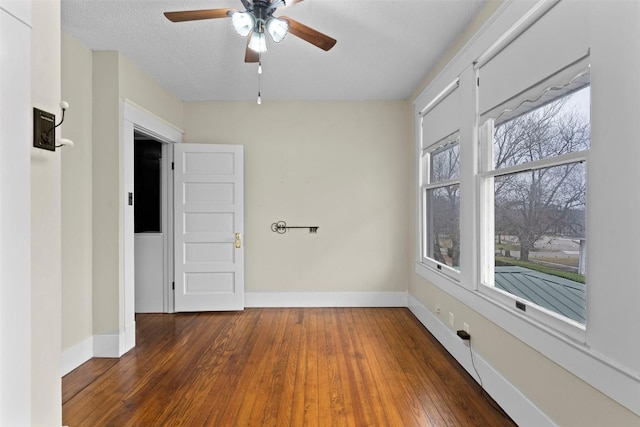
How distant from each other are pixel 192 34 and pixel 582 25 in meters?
2.59

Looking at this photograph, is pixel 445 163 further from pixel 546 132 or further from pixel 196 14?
pixel 196 14

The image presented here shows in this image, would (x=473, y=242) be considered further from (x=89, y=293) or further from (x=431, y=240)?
(x=89, y=293)

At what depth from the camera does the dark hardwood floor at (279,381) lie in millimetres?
2016

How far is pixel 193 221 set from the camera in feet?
13.3

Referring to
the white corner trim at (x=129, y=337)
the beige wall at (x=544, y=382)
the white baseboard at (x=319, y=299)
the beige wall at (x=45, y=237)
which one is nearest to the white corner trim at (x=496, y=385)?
the beige wall at (x=544, y=382)

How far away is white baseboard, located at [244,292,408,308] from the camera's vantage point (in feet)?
13.8

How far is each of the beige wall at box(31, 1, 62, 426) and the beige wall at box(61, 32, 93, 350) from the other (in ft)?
5.08

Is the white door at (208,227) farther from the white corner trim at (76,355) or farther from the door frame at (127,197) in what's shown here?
the white corner trim at (76,355)

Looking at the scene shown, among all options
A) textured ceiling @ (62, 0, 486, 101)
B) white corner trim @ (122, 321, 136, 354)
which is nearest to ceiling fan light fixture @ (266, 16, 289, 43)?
textured ceiling @ (62, 0, 486, 101)

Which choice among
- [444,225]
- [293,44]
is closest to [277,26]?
[293,44]

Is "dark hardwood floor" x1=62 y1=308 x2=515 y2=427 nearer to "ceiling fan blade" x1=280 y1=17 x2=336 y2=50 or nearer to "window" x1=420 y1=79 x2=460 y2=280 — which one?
"window" x1=420 y1=79 x2=460 y2=280

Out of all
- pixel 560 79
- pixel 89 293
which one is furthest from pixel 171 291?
pixel 560 79

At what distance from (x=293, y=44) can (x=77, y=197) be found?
2.24 m

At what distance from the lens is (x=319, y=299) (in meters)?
4.22
